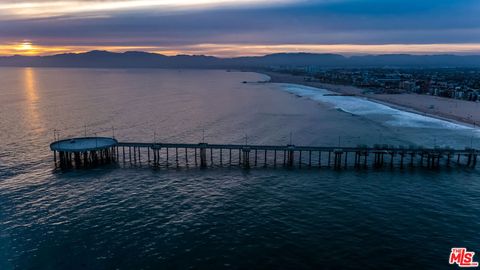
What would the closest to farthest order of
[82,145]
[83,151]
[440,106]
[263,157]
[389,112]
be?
[83,151] → [82,145] → [263,157] → [389,112] → [440,106]

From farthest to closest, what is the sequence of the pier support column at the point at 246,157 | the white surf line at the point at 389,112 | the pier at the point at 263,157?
1. the white surf line at the point at 389,112
2. the pier support column at the point at 246,157
3. the pier at the point at 263,157

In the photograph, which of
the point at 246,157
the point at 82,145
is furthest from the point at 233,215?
the point at 82,145

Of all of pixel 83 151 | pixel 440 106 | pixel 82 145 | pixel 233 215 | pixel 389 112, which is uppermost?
pixel 440 106

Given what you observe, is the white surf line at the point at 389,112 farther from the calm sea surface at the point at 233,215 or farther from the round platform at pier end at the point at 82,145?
the round platform at pier end at the point at 82,145

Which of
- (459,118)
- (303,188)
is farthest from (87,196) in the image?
(459,118)

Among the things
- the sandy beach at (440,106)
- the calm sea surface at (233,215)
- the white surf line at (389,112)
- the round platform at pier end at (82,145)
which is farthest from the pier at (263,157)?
the sandy beach at (440,106)

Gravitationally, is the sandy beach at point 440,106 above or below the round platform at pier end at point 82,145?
above

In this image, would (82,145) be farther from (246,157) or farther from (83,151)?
(246,157)

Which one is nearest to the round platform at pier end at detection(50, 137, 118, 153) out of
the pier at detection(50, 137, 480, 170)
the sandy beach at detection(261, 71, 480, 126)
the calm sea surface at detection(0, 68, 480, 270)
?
the pier at detection(50, 137, 480, 170)
